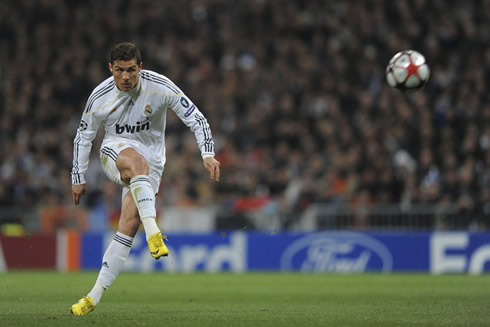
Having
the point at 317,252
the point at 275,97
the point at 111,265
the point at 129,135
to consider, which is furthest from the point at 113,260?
the point at 275,97

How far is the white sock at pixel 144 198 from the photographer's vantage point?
23.1 ft

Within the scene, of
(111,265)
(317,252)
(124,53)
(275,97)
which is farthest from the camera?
(275,97)

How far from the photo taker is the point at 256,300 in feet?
31.1

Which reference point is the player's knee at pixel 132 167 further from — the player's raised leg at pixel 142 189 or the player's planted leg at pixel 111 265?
the player's planted leg at pixel 111 265

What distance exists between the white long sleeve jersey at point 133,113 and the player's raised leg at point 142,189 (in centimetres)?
27

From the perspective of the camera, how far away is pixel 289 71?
19.6 metres

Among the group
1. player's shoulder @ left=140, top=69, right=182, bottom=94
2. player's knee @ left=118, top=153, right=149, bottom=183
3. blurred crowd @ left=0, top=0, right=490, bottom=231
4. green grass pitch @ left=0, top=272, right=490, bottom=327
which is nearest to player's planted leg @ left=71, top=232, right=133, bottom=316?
green grass pitch @ left=0, top=272, right=490, bottom=327

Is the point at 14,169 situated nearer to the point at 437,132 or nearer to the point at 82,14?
the point at 82,14

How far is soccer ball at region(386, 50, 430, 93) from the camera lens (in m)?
10.0

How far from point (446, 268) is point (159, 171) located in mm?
9362

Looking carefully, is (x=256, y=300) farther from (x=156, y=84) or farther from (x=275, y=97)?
(x=275, y=97)

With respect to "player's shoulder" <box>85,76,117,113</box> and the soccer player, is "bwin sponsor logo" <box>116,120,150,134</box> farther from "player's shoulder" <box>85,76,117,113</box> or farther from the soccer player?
"player's shoulder" <box>85,76,117,113</box>

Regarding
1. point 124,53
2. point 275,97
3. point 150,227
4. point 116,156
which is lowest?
point 150,227

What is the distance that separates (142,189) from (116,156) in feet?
1.52
